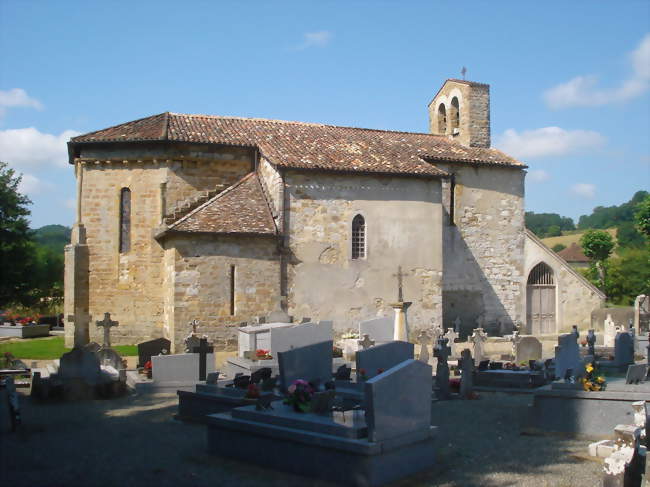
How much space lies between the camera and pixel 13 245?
108 feet

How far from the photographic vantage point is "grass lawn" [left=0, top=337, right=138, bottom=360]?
816 inches

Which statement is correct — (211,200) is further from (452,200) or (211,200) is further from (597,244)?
(597,244)

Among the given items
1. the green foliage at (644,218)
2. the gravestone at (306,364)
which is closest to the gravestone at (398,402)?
the gravestone at (306,364)

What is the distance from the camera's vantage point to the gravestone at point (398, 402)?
7.43 metres

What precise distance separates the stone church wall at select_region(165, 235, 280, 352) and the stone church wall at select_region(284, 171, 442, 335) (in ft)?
3.39

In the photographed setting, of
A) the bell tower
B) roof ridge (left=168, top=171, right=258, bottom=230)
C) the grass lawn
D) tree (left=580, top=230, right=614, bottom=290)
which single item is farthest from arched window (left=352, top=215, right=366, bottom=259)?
tree (left=580, top=230, right=614, bottom=290)

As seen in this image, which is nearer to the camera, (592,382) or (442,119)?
(592,382)

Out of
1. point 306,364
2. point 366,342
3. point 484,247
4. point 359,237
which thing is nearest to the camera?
point 306,364

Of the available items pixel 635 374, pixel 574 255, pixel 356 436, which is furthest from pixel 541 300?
pixel 574 255

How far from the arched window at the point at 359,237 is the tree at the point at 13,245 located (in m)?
18.8

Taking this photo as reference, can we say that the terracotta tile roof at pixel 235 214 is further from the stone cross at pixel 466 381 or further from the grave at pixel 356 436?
the grave at pixel 356 436

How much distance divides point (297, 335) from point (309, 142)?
11.0 meters

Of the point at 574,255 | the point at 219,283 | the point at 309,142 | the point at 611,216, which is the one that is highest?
the point at 611,216

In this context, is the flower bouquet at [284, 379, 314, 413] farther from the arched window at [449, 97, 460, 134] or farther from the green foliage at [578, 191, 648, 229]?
the green foliage at [578, 191, 648, 229]
